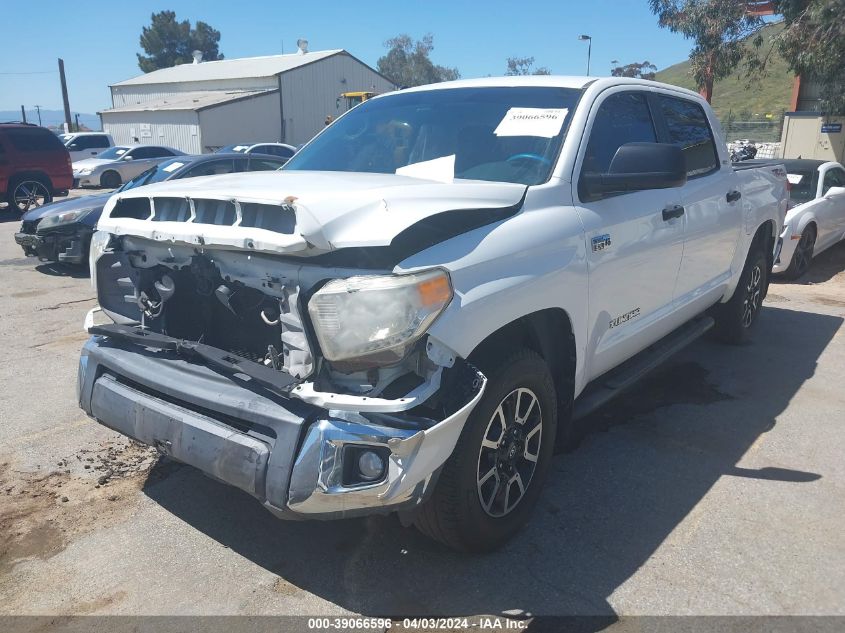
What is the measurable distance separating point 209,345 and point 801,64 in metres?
15.4

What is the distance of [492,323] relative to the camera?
2.61 meters

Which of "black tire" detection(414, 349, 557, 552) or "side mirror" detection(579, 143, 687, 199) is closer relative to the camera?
"black tire" detection(414, 349, 557, 552)

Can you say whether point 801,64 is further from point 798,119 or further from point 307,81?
point 307,81

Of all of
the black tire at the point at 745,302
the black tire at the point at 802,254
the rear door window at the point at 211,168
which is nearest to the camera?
the black tire at the point at 745,302

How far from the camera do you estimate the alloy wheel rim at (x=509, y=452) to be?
280 cm

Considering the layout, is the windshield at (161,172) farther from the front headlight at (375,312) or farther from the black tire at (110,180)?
the black tire at (110,180)

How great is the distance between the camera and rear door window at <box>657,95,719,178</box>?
441cm

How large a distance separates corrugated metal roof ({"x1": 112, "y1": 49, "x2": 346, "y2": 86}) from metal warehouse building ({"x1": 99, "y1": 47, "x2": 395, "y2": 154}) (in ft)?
0.27

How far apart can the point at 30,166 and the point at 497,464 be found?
16207 mm

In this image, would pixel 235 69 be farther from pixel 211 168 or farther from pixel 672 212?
pixel 672 212

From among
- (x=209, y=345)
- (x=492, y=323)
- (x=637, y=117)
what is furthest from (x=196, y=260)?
(x=637, y=117)

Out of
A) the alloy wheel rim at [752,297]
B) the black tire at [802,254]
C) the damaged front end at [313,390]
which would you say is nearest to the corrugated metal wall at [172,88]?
the black tire at [802,254]

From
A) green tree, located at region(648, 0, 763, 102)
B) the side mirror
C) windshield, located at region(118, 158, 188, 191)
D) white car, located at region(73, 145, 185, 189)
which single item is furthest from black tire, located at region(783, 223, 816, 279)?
white car, located at region(73, 145, 185, 189)

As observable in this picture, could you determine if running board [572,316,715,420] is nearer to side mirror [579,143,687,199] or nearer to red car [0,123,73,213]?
side mirror [579,143,687,199]
